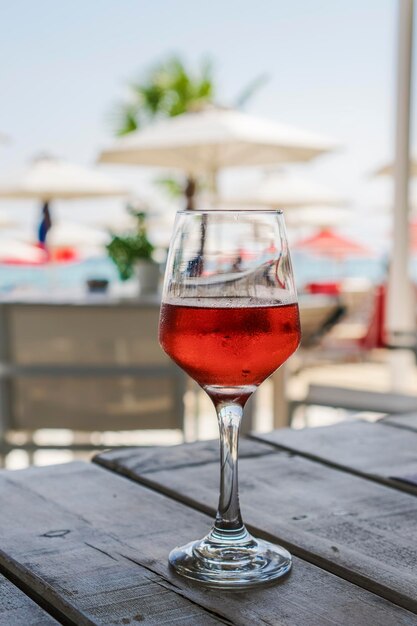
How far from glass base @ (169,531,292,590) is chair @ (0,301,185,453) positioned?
355cm

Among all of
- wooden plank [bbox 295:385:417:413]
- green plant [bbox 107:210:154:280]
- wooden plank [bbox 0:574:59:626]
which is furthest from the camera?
green plant [bbox 107:210:154:280]

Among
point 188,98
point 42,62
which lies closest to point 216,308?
point 188,98

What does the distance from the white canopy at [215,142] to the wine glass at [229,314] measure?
20.8ft

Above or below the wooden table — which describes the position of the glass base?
above

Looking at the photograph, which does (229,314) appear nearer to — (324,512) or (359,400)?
(324,512)

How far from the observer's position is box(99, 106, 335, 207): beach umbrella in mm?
7039

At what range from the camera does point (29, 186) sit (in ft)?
31.9

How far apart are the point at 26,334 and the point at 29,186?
5608 millimetres

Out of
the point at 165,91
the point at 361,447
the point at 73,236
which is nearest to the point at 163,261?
the point at 361,447

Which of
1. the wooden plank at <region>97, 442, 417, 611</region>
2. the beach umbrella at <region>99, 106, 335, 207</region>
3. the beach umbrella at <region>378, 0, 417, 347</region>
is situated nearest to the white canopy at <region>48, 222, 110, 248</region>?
the beach umbrella at <region>99, 106, 335, 207</region>

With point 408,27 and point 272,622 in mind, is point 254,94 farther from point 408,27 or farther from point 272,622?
point 272,622

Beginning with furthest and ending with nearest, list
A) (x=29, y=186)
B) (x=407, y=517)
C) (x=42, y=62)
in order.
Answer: (x=42, y=62)
(x=29, y=186)
(x=407, y=517)

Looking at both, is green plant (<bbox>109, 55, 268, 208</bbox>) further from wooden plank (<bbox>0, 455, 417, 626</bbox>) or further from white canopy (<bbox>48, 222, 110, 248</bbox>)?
wooden plank (<bbox>0, 455, 417, 626</bbox>)

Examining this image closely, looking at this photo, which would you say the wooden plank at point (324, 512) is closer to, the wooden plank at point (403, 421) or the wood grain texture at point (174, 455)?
the wood grain texture at point (174, 455)
